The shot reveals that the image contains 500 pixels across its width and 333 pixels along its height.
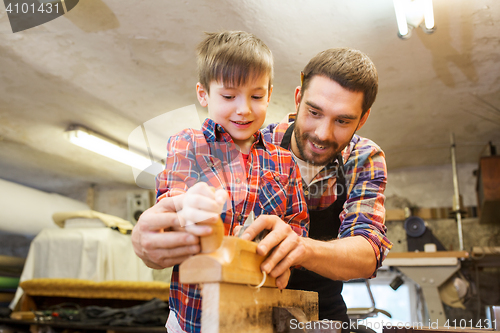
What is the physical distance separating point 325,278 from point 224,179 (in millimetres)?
628

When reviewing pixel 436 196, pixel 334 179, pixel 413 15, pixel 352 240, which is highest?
pixel 413 15

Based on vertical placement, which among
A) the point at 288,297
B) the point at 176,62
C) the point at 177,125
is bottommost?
the point at 288,297

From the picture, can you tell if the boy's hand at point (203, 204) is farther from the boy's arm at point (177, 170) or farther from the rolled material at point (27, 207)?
the rolled material at point (27, 207)

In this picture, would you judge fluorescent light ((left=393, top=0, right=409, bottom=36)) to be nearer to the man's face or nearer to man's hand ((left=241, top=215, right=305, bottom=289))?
the man's face

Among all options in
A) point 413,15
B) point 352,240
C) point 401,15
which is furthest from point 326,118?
point 413,15

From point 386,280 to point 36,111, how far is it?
11.8 feet

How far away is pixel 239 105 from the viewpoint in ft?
2.01

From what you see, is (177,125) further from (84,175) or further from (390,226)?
(390,226)

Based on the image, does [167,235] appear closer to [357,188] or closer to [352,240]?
[352,240]

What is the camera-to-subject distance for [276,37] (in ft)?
6.86

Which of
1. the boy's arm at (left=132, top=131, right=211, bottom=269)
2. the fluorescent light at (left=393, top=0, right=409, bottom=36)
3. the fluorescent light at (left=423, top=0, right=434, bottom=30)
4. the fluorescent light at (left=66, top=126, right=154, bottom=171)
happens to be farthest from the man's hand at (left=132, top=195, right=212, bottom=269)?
the fluorescent light at (left=423, top=0, right=434, bottom=30)

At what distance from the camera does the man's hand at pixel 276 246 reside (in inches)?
19.7

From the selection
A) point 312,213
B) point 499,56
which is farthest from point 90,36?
point 499,56

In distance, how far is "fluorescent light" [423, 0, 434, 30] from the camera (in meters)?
1.63
